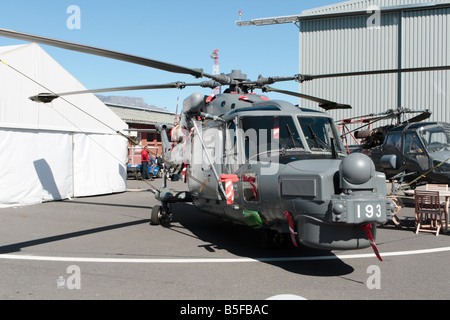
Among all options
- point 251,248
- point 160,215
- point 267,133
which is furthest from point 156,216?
point 267,133

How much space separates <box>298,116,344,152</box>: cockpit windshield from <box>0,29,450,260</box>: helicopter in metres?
0.02

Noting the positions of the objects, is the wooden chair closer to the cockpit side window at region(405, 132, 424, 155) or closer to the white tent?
the cockpit side window at region(405, 132, 424, 155)

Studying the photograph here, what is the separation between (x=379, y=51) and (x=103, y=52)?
69.3ft

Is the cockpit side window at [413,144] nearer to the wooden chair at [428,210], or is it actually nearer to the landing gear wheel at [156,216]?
the wooden chair at [428,210]

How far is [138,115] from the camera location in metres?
35.4

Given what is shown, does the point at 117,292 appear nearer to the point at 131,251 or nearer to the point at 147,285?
the point at 147,285

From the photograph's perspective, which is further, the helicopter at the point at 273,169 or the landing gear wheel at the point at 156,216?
the landing gear wheel at the point at 156,216

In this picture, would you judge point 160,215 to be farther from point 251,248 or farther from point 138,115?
point 138,115

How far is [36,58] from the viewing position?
13156 millimetres

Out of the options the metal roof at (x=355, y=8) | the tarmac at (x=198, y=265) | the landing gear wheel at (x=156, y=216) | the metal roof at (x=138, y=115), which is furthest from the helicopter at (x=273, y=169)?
the metal roof at (x=138, y=115)

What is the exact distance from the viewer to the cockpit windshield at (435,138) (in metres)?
11.4

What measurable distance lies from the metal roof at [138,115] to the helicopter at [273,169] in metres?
23.1

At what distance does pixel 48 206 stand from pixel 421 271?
10.4 m

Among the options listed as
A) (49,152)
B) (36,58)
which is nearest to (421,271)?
(49,152)
